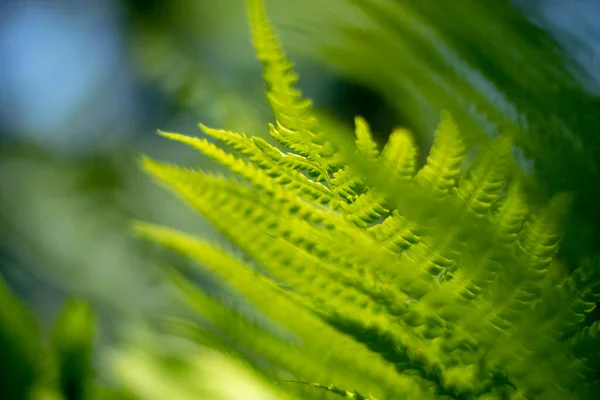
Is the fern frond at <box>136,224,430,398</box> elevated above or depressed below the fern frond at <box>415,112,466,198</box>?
below

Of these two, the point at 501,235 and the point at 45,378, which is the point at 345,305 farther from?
the point at 45,378

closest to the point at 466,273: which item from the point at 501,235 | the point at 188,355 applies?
the point at 501,235

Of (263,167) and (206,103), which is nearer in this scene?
(263,167)

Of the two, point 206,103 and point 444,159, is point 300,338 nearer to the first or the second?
point 444,159

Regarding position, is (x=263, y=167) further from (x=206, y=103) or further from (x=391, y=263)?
(x=206, y=103)

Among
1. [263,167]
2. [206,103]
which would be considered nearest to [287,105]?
[263,167]

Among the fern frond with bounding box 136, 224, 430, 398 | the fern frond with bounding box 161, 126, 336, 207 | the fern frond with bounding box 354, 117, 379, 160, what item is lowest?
the fern frond with bounding box 136, 224, 430, 398
